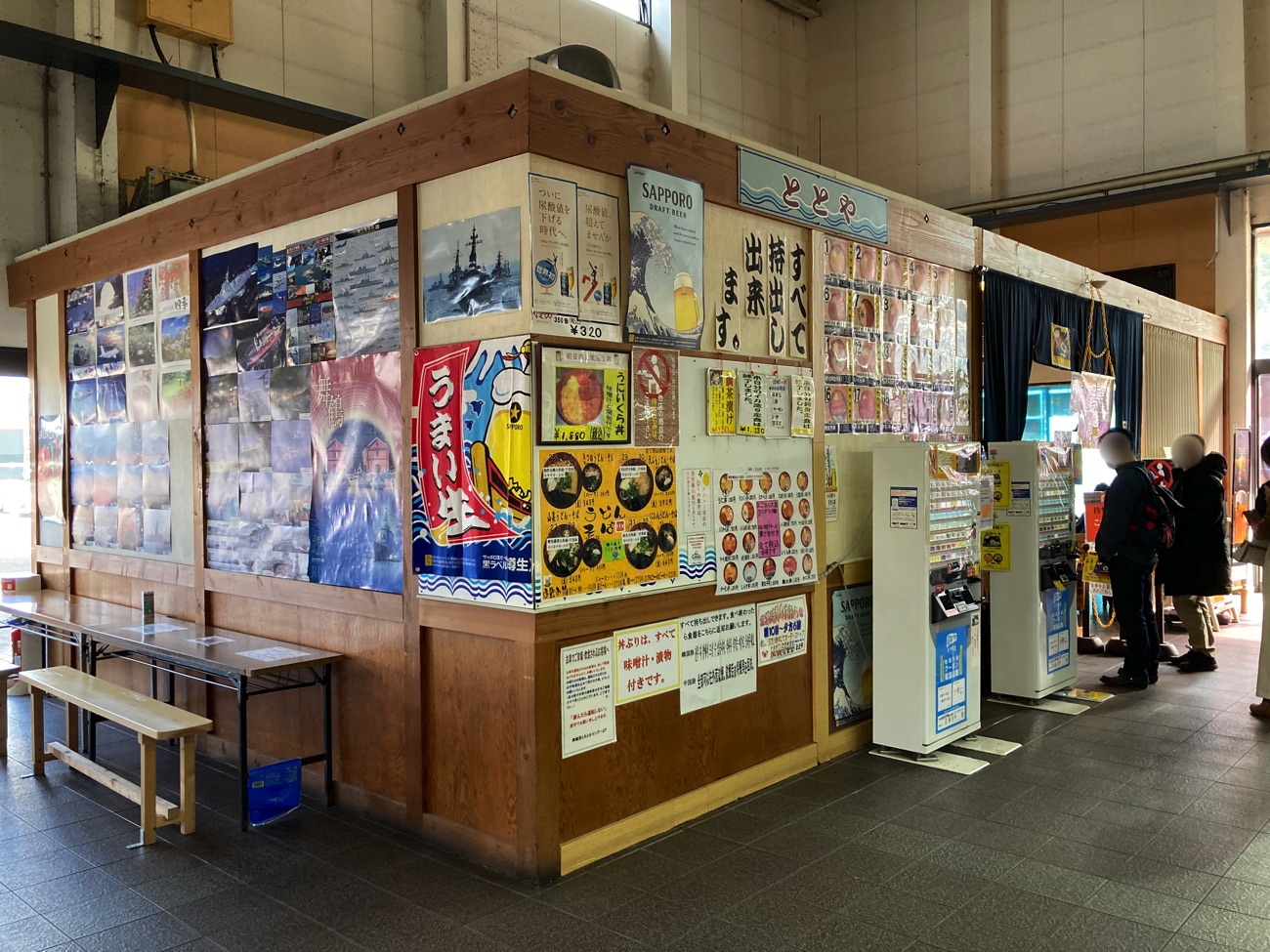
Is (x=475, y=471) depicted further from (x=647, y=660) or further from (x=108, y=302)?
(x=108, y=302)

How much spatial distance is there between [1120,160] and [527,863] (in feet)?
32.2

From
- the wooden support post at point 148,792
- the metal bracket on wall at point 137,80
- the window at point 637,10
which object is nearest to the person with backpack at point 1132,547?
the wooden support post at point 148,792

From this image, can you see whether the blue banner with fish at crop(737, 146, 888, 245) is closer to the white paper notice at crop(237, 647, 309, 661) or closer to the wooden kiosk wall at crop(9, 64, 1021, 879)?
the wooden kiosk wall at crop(9, 64, 1021, 879)

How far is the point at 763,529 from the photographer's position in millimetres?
4387

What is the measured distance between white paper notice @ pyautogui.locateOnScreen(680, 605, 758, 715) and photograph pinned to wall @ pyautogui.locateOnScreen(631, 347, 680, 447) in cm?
78

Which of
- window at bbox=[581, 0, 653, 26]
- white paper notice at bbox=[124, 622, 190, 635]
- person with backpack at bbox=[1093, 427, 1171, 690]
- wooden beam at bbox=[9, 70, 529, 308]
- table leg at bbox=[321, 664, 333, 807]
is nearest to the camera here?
wooden beam at bbox=[9, 70, 529, 308]

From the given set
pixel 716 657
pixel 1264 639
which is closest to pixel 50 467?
pixel 716 657

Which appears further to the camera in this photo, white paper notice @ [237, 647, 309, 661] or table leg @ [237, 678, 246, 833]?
white paper notice @ [237, 647, 309, 661]

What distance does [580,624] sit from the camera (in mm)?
3559

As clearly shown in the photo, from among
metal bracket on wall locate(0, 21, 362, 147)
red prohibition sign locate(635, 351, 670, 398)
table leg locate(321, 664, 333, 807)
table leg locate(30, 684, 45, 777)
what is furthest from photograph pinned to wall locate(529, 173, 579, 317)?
metal bracket on wall locate(0, 21, 362, 147)

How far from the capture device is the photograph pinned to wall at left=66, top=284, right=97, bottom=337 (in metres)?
5.88

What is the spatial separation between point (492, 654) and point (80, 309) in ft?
13.6

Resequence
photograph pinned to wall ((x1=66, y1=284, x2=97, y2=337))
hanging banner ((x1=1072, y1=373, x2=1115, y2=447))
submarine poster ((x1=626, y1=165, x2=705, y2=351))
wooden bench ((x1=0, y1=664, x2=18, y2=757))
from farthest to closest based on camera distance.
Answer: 1. hanging banner ((x1=1072, y1=373, x2=1115, y2=447))
2. photograph pinned to wall ((x1=66, y1=284, x2=97, y2=337))
3. wooden bench ((x1=0, y1=664, x2=18, y2=757))
4. submarine poster ((x1=626, y1=165, x2=705, y2=351))

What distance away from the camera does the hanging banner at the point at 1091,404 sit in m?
7.47
